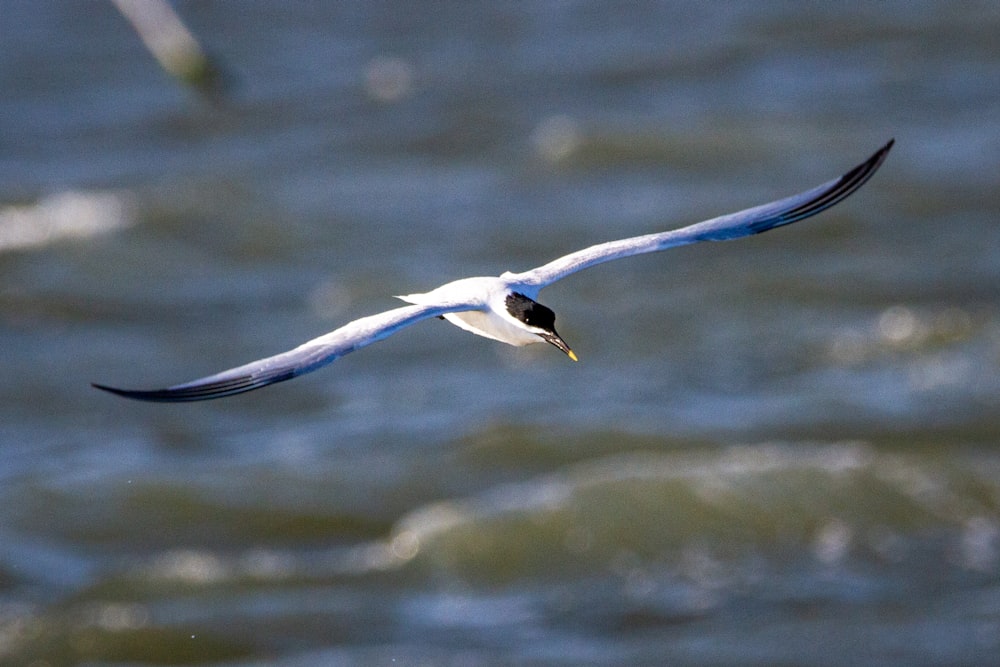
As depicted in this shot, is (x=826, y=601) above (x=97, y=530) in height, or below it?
below

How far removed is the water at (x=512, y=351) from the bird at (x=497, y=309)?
416 centimetres

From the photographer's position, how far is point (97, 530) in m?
12.6

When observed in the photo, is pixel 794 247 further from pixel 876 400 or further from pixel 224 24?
pixel 224 24

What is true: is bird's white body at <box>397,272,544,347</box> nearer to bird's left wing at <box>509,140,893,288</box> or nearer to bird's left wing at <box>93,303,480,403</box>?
bird's left wing at <box>509,140,893,288</box>

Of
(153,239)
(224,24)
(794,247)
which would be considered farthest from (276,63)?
(794,247)

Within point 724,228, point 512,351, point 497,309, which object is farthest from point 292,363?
point 512,351

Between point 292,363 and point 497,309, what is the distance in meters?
1.00

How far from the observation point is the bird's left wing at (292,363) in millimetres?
5328

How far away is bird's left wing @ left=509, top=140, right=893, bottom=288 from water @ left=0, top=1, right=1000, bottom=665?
4.12m

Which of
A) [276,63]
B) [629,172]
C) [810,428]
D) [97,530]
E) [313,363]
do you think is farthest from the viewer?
[276,63]

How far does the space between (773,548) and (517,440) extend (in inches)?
111

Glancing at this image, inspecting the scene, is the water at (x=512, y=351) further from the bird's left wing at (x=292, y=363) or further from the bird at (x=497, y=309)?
the bird's left wing at (x=292, y=363)

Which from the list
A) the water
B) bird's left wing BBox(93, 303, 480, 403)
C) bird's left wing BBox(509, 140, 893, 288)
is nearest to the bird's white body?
bird's left wing BBox(509, 140, 893, 288)

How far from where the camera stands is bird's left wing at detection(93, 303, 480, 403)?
533 centimetres
